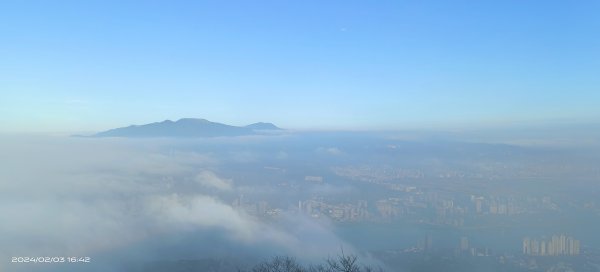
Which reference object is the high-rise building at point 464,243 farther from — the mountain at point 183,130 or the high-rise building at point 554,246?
the mountain at point 183,130

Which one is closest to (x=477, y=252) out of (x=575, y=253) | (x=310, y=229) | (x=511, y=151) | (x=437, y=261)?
(x=437, y=261)

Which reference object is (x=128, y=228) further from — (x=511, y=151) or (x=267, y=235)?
(x=511, y=151)

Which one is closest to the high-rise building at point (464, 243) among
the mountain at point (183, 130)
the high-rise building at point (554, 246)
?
the high-rise building at point (554, 246)

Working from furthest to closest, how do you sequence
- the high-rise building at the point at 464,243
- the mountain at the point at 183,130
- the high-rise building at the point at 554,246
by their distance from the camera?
the mountain at the point at 183,130, the high-rise building at the point at 464,243, the high-rise building at the point at 554,246

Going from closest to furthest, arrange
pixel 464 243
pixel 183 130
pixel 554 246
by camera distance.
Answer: pixel 554 246 < pixel 464 243 < pixel 183 130

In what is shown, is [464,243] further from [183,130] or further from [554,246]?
[183,130]

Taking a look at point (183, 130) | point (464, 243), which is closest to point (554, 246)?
point (464, 243)

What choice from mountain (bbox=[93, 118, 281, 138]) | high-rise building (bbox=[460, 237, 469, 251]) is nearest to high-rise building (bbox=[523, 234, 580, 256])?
high-rise building (bbox=[460, 237, 469, 251])

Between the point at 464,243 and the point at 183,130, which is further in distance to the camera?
the point at 183,130

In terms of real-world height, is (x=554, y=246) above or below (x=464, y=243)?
above
